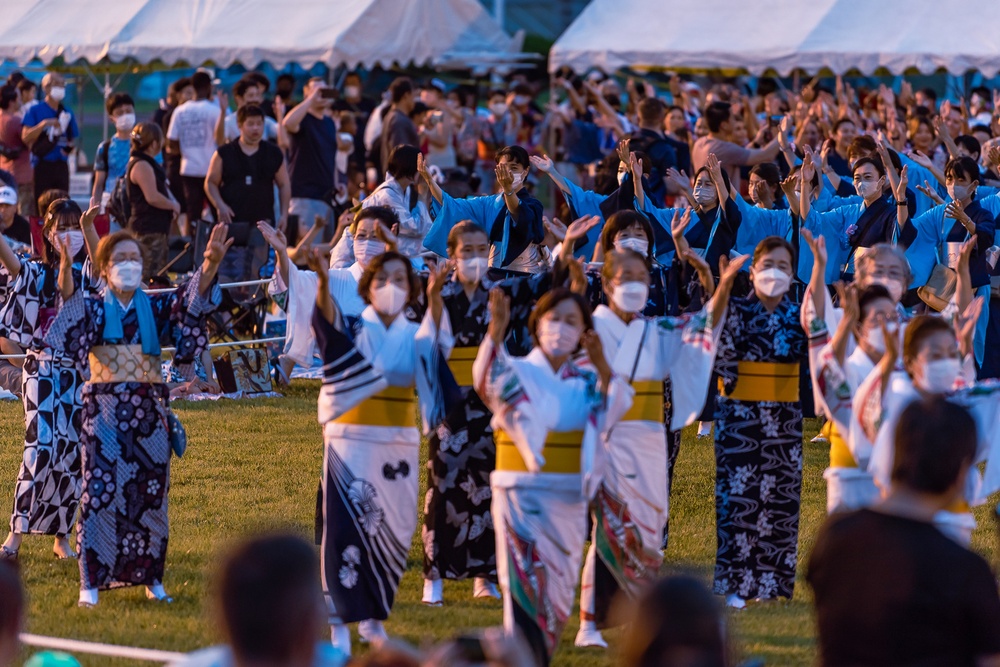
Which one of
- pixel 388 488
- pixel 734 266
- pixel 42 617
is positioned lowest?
pixel 42 617

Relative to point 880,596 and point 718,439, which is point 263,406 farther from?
point 880,596

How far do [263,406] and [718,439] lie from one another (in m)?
4.78

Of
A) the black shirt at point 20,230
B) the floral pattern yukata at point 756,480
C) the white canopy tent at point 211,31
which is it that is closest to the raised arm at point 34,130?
the white canopy tent at point 211,31

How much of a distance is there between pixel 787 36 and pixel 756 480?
11868 millimetres

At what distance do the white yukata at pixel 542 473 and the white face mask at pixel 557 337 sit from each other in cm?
5

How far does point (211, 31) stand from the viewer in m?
17.6

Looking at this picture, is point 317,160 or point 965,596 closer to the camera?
point 965,596

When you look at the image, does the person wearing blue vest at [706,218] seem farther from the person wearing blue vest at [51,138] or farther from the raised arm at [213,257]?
the person wearing blue vest at [51,138]

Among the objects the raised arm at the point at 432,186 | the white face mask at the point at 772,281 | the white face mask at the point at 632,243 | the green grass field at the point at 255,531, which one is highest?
the raised arm at the point at 432,186

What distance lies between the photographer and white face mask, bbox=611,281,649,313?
6.05m

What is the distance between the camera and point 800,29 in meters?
18.1

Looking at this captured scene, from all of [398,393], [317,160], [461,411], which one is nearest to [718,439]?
[461,411]

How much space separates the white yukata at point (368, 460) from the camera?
6.13 metres

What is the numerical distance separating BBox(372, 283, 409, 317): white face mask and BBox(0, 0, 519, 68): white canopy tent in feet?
37.7
